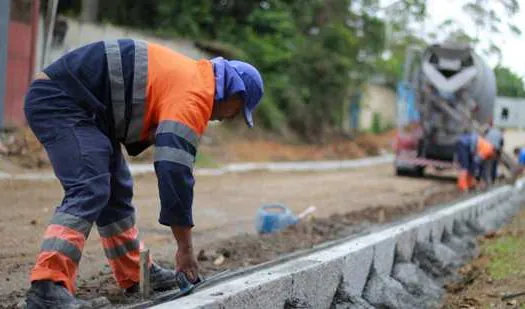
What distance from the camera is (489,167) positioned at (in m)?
15.6

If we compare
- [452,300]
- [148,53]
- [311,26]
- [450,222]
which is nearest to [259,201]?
[450,222]

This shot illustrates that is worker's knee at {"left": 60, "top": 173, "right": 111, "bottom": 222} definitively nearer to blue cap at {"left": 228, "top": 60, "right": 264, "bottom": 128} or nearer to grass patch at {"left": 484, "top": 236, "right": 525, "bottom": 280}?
blue cap at {"left": 228, "top": 60, "right": 264, "bottom": 128}

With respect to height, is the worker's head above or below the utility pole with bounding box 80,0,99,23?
below

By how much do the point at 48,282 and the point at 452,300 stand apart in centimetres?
315

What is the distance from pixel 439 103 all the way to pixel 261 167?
14.6ft

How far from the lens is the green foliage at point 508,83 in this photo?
13.3 meters

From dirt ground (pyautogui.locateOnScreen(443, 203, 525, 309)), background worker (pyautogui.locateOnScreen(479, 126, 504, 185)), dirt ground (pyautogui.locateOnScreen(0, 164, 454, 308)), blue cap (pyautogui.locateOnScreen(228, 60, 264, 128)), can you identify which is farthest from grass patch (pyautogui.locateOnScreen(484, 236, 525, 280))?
background worker (pyautogui.locateOnScreen(479, 126, 504, 185))

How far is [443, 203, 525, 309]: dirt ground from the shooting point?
17.0 feet

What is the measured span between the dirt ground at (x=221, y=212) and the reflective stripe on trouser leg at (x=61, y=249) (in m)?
0.77

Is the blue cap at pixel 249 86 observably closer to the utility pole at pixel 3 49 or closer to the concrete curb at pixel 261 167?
the concrete curb at pixel 261 167

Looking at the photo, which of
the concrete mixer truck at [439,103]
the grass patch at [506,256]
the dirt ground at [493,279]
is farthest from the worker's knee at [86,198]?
the concrete mixer truck at [439,103]

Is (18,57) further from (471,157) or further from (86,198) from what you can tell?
(86,198)

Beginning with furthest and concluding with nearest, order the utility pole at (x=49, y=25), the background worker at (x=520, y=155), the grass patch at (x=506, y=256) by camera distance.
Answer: the background worker at (x=520, y=155) < the utility pole at (x=49, y=25) < the grass patch at (x=506, y=256)

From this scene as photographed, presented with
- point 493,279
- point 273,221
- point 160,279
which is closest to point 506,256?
point 493,279
